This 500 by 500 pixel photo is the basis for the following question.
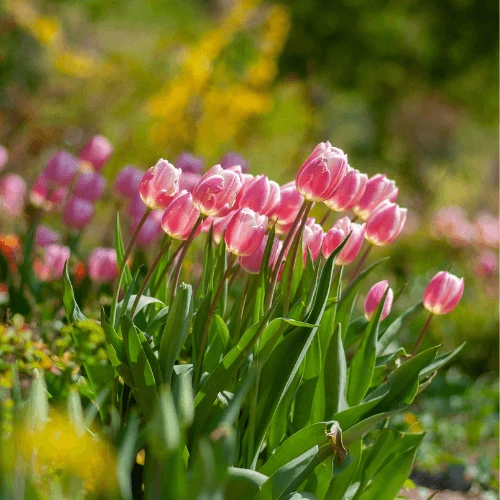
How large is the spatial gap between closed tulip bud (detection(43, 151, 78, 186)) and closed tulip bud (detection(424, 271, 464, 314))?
1.25m

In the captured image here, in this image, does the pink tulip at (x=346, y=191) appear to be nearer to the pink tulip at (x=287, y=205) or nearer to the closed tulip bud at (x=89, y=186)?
the pink tulip at (x=287, y=205)

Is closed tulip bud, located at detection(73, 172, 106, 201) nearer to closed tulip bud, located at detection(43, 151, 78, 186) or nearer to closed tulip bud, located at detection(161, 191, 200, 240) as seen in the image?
closed tulip bud, located at detection(43, 151, 78, 186)

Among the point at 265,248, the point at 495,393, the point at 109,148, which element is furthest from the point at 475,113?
the point at 265,248

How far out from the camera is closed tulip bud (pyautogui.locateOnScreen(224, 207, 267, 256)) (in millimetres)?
1398

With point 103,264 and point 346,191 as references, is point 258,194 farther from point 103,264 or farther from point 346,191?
point 103,264

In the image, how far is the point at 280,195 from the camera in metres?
1.56

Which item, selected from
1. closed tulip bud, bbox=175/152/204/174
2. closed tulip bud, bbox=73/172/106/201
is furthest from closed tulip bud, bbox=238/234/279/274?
closed tulip bud, bbox=73/172/106/201

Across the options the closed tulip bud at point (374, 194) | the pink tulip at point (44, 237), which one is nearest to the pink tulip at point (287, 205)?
the closed tulip bud at point (374, 194)

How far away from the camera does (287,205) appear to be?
1.58 meters

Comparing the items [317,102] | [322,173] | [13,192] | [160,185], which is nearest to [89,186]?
[13,192]

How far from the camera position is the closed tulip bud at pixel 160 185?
4.87 ft

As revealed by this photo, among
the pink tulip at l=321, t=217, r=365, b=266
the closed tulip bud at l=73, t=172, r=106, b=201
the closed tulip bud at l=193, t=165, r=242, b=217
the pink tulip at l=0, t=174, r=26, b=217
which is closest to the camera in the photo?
the closed tulip bud at l=193, t=165, r=242, b=217

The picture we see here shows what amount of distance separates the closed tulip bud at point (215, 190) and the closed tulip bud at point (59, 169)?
3.54 feet

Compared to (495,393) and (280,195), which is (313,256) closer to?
(280,195)
